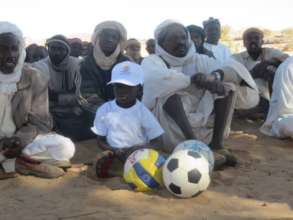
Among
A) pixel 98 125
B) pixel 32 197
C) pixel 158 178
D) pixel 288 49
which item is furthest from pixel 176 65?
pixel 288 49

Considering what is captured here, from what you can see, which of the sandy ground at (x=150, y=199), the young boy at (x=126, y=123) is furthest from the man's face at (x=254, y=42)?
the young boy at (x=126, y=123)

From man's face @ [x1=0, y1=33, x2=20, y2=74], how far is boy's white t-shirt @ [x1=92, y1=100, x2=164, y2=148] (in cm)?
111

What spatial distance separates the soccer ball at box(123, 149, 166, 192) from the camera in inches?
193

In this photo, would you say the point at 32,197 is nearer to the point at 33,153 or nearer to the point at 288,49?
the point at 33,153

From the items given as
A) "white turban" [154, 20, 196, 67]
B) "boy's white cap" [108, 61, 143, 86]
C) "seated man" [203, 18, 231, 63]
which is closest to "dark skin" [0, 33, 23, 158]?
"boy's white cap" [108, 61, 143, 86]

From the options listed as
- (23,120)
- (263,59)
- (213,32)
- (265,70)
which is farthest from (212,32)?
(23,120)

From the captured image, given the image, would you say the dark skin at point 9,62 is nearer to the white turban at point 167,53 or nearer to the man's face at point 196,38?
the white turban at point 167,53

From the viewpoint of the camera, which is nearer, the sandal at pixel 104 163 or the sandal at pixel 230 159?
the sandal at pixel 104 163

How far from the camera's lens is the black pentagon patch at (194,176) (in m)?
4.66

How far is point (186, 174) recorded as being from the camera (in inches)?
183

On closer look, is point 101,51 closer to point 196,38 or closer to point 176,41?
point 176,41

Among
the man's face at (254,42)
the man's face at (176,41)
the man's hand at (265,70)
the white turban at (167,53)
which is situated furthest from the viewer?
the man's face at (254,42)

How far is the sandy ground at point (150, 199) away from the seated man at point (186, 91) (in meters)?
0.56

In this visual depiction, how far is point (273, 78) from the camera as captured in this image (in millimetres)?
8281
